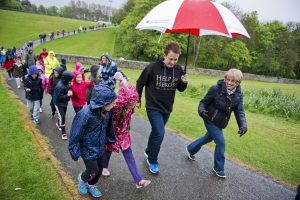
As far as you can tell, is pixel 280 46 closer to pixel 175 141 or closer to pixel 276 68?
pixel 276 68

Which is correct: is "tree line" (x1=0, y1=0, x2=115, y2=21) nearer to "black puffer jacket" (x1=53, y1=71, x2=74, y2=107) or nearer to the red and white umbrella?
"black puffer jacket" (x1=53, y1=71, x2=74, y2=107)

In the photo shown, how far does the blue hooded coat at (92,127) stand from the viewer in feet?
11.6

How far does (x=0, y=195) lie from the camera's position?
408cm

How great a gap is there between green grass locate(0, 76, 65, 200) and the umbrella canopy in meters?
3.29

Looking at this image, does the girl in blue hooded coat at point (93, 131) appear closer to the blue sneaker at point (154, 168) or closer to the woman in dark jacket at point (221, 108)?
the blue sneaker at point (154, 168)

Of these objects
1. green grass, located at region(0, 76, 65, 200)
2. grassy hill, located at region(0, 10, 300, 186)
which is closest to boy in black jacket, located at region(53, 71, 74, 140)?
green grass, located at region(0, 76, 65, 200)

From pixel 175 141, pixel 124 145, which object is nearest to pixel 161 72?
pixel 124 145

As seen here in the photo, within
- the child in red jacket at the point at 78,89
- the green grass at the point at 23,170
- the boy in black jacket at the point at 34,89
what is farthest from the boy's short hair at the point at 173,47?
the boy in black jacket at the point at 34,89

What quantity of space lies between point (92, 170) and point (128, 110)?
106cm

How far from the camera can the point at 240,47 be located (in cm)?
5081

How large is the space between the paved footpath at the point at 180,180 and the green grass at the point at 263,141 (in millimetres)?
662

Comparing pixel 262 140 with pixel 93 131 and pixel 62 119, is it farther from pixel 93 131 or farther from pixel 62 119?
pixel 93 131

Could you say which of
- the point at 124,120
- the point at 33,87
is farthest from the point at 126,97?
the point at 33,87

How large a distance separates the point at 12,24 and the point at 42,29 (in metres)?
6.64
